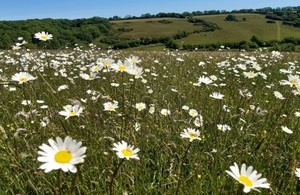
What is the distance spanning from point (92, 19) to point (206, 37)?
19233 mm

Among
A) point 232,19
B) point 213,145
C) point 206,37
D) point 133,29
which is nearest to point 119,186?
point 213,145

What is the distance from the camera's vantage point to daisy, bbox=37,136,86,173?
1.37m

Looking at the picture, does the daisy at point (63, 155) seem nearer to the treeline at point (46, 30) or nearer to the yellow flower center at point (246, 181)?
the yellow flower center at point (246, 181)

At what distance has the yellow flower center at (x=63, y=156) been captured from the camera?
1.42 metres

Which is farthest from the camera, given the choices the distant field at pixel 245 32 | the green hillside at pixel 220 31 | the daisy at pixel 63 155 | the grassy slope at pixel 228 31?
the grassy slope at pixel 228 31

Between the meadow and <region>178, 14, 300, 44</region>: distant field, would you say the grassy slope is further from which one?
the meadow

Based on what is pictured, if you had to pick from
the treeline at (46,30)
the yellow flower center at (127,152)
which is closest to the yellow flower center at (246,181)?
the yellow flower center at (127,152)

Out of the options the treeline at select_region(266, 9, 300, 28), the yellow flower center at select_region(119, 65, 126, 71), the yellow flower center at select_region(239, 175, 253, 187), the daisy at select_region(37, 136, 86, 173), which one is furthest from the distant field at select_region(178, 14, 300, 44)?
the daisy at select_region(37, 136, 86, 173)

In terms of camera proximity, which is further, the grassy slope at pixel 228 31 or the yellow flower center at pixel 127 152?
the grassy slope at pixel 228 31

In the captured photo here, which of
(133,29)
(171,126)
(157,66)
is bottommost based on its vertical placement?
(171,126)

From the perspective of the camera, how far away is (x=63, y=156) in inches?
57.1

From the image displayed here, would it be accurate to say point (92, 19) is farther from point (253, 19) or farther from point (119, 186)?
point (119, 186)

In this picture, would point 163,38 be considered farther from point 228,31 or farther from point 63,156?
point 63,156

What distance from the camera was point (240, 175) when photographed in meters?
1.64
